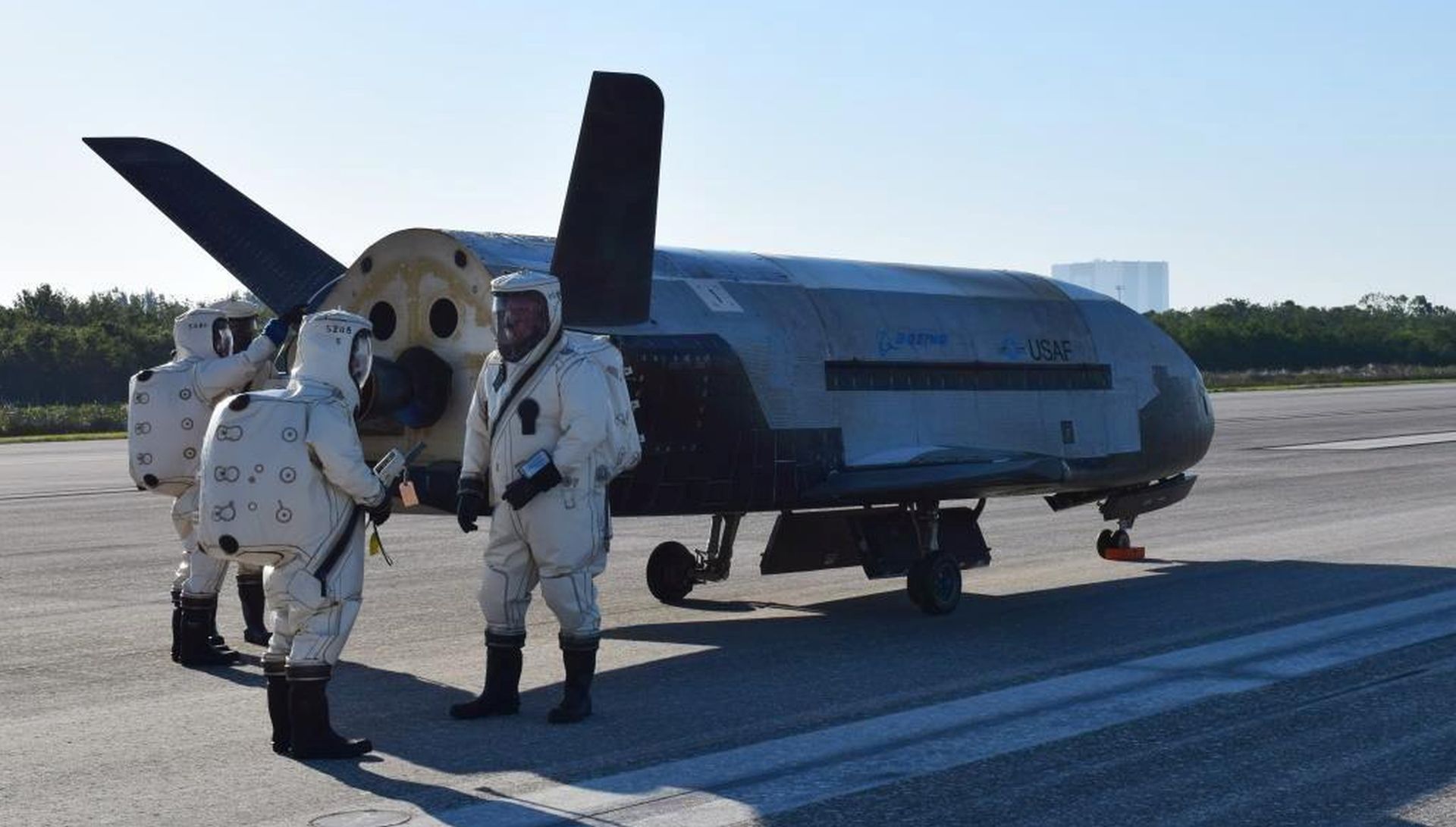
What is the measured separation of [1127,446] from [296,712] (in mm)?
9670

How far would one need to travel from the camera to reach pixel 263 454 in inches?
334

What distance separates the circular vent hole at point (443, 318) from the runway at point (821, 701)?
7.07 ft

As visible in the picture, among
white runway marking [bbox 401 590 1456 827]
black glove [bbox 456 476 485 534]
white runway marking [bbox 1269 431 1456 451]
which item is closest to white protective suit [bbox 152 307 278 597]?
black glove [bbox 456 476 485 534]

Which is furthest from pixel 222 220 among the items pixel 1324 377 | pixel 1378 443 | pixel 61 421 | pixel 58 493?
pixel 1324 377

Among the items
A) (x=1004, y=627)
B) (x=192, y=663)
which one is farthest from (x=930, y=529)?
(x=192, y=663)

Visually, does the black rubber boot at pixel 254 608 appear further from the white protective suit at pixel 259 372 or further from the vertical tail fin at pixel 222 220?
the vertical tail fin at pixel 222 220

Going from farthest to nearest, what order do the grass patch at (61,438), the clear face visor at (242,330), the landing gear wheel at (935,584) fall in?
the grass patch at (61,438), the landing gear wheel at (935,584), the clear face visor at (242,330)

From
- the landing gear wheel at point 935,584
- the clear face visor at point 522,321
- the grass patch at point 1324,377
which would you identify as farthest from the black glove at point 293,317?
the grass patch at point 1324,377

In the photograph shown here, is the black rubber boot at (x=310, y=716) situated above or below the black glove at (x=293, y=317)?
below

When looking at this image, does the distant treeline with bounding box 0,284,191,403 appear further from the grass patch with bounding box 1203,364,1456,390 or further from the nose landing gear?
the nose landing gear

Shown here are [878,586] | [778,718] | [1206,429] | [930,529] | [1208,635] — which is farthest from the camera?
[1206,429]

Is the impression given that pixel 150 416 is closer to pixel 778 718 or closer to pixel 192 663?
pixel 192 663

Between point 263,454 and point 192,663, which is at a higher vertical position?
point 263,454

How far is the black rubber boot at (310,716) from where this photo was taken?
8.49 m
